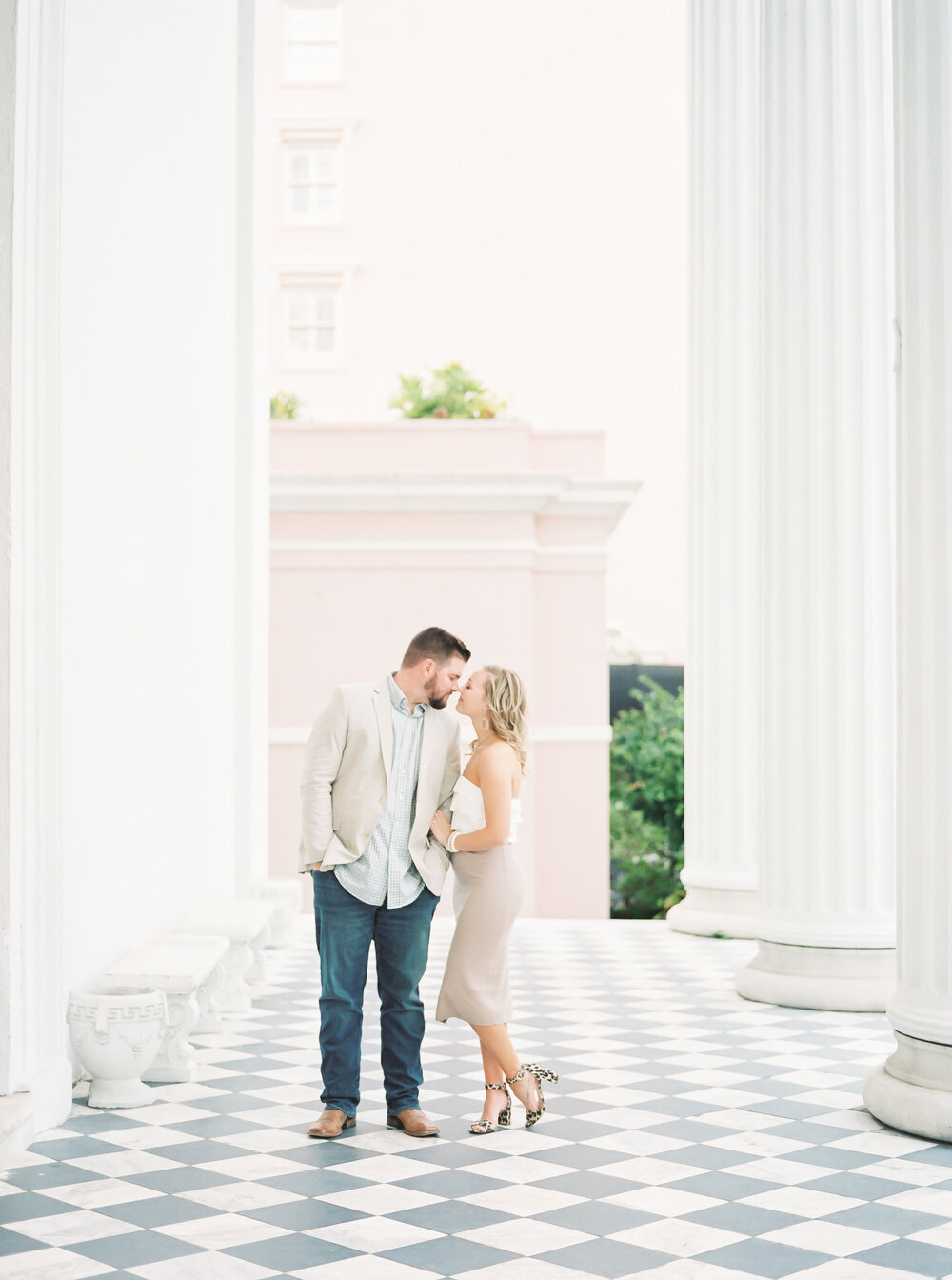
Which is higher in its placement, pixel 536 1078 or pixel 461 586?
pixel 461 586

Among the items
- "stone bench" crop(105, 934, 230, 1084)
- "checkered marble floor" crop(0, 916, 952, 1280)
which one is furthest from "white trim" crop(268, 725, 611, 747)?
"stone bench" crop(105, 934, 230, 1084)

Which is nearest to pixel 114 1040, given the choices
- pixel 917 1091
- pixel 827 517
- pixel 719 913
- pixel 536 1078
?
pixel 536 1078

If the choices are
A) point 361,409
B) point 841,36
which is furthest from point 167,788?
point 361,409

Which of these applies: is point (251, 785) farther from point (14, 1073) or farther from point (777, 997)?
point (14, 1073)

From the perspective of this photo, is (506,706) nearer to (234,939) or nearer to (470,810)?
(470,810)

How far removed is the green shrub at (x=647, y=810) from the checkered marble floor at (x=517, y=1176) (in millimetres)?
14725

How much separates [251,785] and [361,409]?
1744cm

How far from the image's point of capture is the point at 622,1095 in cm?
637

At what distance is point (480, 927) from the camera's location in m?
5.65

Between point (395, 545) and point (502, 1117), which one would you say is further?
point (395, 545)

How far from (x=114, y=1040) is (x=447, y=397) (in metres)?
15.0

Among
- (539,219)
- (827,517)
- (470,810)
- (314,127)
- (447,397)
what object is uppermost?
(314,127)

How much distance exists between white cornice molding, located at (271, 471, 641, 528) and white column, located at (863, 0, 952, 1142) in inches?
489

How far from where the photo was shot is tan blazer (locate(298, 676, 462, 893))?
18.4 feet
